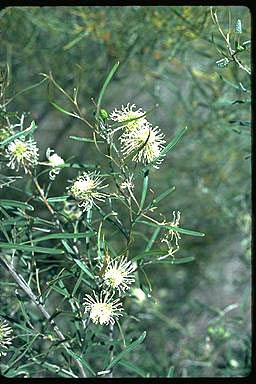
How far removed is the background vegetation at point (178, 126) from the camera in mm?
740

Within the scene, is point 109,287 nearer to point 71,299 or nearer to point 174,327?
point 71,299

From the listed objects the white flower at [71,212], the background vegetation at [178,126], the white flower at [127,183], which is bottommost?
the background vegetation at [178,126]

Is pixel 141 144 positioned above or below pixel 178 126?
above

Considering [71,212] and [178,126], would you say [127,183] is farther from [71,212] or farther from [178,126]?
[178,126]

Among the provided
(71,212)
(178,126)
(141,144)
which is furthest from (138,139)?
(178,126)

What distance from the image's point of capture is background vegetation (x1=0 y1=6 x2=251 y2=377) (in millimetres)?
740

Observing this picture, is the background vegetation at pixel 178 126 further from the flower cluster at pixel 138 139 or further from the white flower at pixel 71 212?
the flower cluster at pixel 138 139

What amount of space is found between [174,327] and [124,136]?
48 centimetres

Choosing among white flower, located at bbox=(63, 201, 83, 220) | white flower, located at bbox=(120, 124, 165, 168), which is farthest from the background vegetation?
white flower, located at bbox=(120, 124, 165, 168)

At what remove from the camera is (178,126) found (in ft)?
3.18

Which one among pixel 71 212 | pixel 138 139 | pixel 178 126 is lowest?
pixel 178 126

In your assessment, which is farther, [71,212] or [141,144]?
[71,212]

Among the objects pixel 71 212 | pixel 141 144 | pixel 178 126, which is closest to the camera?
pixel 141 144

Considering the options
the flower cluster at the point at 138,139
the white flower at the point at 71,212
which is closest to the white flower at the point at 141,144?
the flower cluster at the point at 138,139
